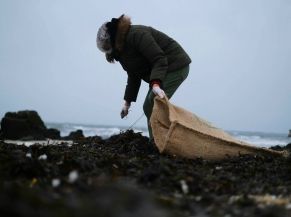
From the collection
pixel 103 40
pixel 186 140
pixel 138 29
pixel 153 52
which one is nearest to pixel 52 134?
pixel 103 40

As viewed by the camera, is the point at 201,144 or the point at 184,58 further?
the point at 184,58

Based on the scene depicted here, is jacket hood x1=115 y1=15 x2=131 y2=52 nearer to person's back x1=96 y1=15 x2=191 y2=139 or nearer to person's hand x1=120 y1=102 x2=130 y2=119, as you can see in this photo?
person's back x1=96 y1=15 x2=191 y2=139

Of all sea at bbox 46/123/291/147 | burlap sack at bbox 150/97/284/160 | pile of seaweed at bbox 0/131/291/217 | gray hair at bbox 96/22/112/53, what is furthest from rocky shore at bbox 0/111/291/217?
sea at bbox 46/123/291/147

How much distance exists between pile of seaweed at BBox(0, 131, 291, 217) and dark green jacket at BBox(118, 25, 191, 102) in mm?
1495

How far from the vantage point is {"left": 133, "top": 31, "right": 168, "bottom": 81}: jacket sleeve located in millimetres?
6508

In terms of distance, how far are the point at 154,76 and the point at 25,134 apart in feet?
39.9

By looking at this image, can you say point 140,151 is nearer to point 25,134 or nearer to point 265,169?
point 265,169

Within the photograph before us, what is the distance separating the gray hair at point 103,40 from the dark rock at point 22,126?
33.9 ft

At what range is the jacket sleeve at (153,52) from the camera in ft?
21.4

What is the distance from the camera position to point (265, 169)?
16.7 ft

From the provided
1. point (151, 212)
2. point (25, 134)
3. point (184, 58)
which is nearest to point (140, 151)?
point (184, 58)

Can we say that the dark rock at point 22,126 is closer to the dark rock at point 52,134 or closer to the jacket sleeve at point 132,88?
the dark rock at point 52,134

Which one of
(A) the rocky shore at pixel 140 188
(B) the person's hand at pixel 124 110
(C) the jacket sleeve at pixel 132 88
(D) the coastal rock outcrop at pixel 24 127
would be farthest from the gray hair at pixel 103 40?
(D) the coastal rock outcrop at pixel 24 127

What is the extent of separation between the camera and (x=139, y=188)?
10.8 ft
